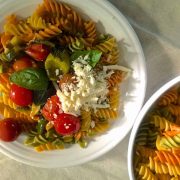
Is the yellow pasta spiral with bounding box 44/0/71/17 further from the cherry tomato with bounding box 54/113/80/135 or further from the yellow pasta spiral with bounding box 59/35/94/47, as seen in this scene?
the cherry tomato with bounding box 54/113/80/135

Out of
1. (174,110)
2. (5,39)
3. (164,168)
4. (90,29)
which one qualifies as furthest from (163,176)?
(5,39)

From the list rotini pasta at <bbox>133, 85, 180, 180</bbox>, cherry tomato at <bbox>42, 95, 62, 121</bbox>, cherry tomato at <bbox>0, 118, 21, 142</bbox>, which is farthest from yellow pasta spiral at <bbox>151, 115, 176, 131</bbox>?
cherry tomato at <bbox>0, 118, 21, 142</bbox>

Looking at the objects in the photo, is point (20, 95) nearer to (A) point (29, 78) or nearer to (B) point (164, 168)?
(A) point (29, 78)

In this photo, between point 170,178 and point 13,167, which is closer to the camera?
point 170,178

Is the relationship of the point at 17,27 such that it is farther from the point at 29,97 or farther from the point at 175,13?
the point at 175,13

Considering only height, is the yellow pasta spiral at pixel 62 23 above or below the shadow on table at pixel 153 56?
above

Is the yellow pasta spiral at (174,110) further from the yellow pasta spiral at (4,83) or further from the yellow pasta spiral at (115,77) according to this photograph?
the yellow pasta spiral at (4,83)

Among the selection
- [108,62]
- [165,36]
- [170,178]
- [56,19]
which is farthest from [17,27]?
[170,178]

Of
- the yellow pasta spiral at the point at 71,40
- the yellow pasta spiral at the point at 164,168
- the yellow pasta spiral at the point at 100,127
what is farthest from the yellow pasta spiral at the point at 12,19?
the yellow pasta spiral at the point at 164,168
